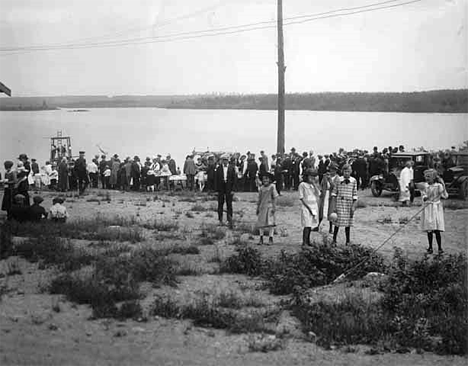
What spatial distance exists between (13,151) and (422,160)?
25.3 metres

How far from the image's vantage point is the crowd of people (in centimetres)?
1371

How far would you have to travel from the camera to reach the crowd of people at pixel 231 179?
1371 cm

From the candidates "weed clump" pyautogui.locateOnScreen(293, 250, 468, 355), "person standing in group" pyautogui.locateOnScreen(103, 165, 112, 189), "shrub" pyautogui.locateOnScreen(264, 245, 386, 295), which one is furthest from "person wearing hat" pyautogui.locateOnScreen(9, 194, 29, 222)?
"person standing in group" pyautogui.locateOnScreen(103, 165, 112, 189)

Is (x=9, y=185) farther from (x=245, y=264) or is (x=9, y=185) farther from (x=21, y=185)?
(x=245, y=264)

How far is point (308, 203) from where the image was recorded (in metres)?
13.3

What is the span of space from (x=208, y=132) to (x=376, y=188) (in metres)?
31.2

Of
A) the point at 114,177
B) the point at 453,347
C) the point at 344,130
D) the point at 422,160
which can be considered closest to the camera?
the point at 453,347

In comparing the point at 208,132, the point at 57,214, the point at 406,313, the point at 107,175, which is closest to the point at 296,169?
the point at 107,175

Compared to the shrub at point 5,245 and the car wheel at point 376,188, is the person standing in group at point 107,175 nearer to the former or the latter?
the car wheel at point 376,188

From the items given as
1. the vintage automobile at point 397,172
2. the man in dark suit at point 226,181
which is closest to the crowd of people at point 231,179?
the man in dark suit at point 226,181

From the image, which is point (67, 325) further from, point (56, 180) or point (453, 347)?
point (56, 180)

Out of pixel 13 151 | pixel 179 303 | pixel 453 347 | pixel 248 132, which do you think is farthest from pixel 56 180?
pixel 248 132

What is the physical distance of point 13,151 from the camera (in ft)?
126

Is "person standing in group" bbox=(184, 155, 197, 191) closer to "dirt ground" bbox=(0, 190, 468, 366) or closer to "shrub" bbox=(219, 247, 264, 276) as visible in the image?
"dirt ground" bbox=(0, 190, 468, 366)
